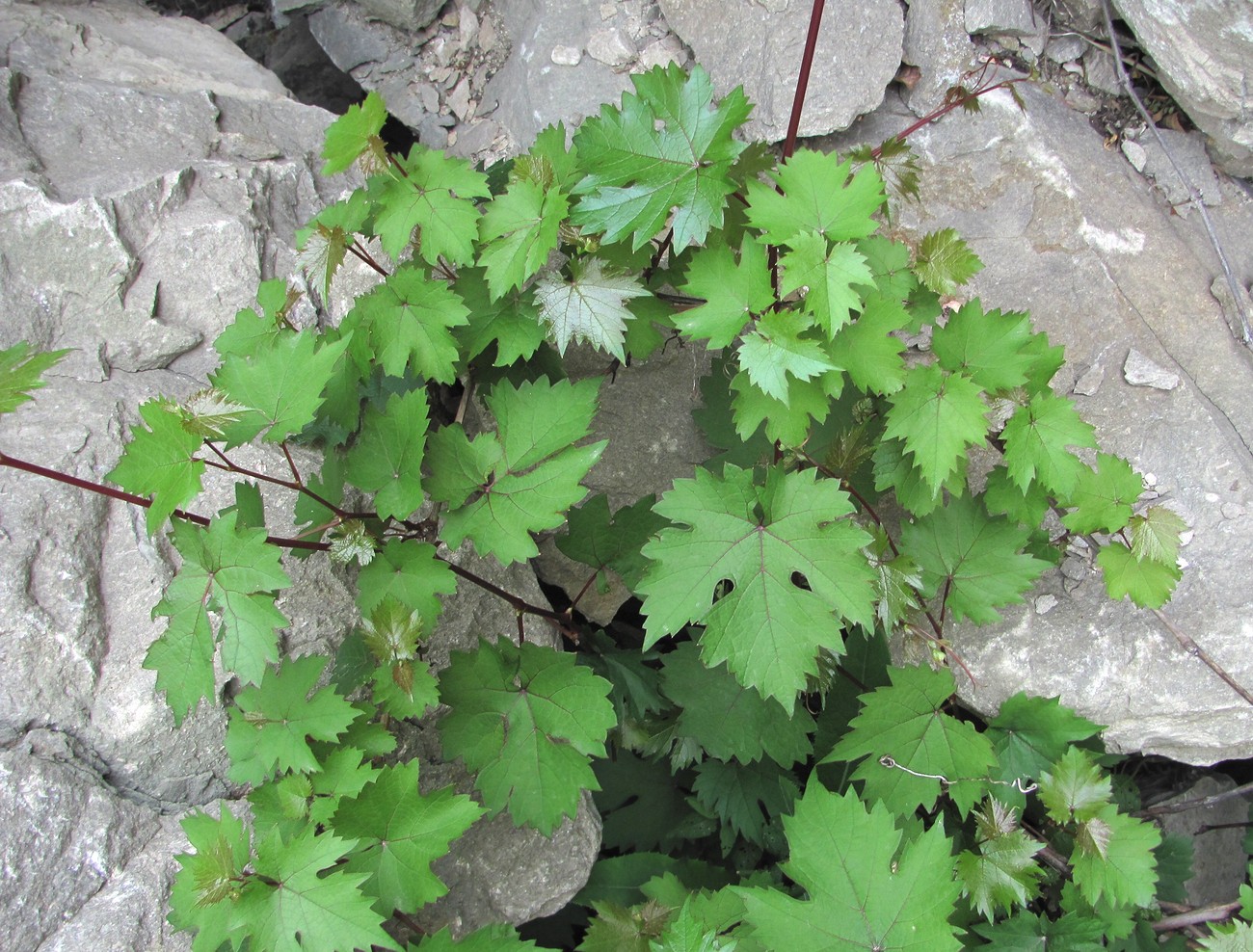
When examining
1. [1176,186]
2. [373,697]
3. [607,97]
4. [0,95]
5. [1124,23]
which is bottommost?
[373,697]

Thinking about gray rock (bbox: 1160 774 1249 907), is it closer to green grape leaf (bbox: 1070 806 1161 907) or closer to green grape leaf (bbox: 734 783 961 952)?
green grape leaf (bbox: 1070 806 1161 907)

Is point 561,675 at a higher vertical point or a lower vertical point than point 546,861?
higher

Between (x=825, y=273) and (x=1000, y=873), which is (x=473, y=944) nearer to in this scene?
(x=1000, y=873)

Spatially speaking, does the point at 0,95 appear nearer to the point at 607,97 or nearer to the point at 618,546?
the point at 607,97

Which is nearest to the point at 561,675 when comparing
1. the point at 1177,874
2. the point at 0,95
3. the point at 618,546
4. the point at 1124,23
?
the point at 618,546

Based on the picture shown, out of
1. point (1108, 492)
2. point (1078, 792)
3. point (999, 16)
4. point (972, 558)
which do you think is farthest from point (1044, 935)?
point (999, 16)

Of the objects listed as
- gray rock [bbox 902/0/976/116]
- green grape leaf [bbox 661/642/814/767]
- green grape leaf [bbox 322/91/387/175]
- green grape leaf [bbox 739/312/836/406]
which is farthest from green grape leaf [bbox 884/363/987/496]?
green grape leaf [bbox 322/91/387/175]

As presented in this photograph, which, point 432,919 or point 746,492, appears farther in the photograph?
point 432,919

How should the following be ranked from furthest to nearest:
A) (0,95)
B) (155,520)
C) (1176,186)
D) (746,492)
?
(1176,186) < (0,95) < (746,492) < (155,520)

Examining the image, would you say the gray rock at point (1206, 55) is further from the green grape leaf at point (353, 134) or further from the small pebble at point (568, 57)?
the green grape leaf at point (353, 134)
